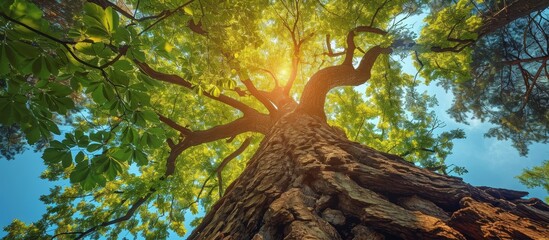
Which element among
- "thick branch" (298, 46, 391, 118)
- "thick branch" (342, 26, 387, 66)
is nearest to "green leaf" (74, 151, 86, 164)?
"thick branch" (298, 46, 391, 118)

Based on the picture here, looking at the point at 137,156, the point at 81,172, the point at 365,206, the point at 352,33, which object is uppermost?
the point at 352,33

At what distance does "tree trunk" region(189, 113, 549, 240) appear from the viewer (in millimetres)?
1097

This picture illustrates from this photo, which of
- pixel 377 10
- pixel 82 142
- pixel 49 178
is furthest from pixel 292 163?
pixel 49 178

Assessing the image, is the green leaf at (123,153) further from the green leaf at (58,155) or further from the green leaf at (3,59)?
the green leaf at (3,59)

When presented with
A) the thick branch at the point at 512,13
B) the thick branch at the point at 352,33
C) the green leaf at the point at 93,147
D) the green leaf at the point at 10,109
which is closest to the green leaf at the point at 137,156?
the green leaf at the point at 93,147

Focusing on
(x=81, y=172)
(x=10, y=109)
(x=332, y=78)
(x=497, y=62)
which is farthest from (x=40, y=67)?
(x=497, y=62)

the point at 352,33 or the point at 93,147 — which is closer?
the point at 93,147

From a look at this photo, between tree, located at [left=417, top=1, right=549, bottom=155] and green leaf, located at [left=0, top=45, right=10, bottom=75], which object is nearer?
green leaf, located at [left=0, top=45, right=10, bottom=75]

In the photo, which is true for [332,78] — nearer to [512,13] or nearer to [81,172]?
[512,13]

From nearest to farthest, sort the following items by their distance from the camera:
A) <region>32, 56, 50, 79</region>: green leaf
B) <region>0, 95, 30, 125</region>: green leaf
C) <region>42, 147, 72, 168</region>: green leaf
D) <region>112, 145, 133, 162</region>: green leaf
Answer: <region>32, 56, 50, 79</region>: green leaf
<region>0, 95, 30, 125</region>: green leaf
<region>42, 147, 72, 168</region>: green leaf
<region>112, 145, 133, 162</region>: green leaf

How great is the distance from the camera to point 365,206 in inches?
52.6

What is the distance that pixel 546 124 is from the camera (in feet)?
25.0

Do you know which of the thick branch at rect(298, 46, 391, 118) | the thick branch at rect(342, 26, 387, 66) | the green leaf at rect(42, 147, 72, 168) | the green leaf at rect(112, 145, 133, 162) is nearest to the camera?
the green leaf at rect(42, 147, 72, 168)

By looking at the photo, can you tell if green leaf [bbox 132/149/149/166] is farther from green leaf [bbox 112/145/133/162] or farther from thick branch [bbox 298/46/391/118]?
thick branch [bbox 298/46/391/118]
